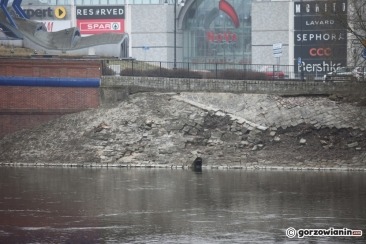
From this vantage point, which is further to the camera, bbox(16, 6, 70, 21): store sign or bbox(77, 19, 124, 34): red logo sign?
bbox(16, 6, 70, 21): store sign

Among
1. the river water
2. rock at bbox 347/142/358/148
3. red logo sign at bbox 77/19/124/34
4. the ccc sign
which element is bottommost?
the river water

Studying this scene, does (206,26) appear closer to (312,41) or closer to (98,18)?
(98,18)

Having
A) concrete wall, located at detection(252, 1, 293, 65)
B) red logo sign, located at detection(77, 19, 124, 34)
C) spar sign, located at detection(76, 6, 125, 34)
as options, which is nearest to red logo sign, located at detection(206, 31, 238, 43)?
concrete wall, located at detection(252, 1, 293, 65)

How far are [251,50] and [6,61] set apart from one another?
128 feet

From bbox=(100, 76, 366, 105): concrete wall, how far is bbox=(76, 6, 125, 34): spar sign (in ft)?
131

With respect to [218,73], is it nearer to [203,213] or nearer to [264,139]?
[264,139]

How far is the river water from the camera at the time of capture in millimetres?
29094

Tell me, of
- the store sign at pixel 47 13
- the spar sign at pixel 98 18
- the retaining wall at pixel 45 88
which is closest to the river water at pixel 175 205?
the retaining wall at pixel 45 88

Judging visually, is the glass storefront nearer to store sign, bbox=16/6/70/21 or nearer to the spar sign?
the spar sign

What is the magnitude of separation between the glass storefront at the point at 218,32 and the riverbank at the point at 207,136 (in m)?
38.5

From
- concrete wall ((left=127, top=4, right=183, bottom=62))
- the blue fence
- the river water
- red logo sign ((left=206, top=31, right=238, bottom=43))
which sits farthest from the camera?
red logo sign ((left=206, top=31, right=238, bottom=43))

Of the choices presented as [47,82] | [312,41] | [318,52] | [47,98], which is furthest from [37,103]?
[312,41]

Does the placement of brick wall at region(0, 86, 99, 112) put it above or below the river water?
above

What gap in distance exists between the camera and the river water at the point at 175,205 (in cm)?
2909
